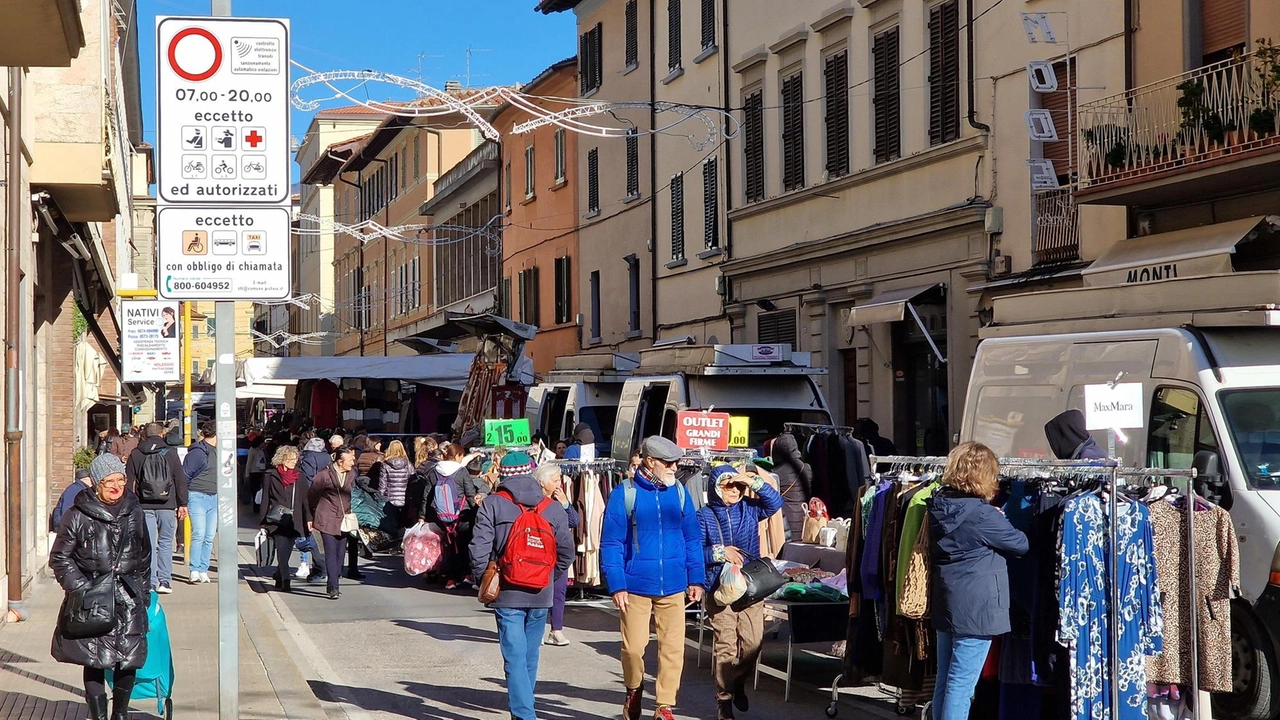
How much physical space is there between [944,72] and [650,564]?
46.3 ft

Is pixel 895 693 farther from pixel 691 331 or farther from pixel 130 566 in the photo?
pixel 691 331

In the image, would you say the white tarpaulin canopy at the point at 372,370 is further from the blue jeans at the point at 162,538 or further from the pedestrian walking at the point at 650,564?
the pedestrian walking at the point at 650,564

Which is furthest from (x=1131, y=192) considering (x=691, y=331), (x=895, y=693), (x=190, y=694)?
(x=691, y=331)

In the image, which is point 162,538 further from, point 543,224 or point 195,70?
point 543,224

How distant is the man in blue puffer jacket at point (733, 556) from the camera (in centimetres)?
895

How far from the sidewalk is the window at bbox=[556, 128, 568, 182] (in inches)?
977

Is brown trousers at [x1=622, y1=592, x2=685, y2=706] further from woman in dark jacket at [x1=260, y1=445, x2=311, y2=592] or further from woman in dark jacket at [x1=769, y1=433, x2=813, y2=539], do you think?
woman in dark jacket at [x1=260, y1=445, x2=311, y2=592]

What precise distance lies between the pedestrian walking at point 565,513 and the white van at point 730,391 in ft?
10.2

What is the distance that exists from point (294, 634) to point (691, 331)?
1813 centimetres

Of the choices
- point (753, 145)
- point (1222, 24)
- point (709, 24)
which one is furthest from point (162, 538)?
point (709, 24)

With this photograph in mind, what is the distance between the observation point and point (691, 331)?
30594 mm

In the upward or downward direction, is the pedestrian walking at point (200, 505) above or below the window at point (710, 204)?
below

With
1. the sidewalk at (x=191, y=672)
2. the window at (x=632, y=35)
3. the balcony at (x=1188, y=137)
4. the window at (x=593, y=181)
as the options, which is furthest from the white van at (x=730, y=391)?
the window at (x=593, y=181)

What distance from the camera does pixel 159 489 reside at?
15.9 meters
